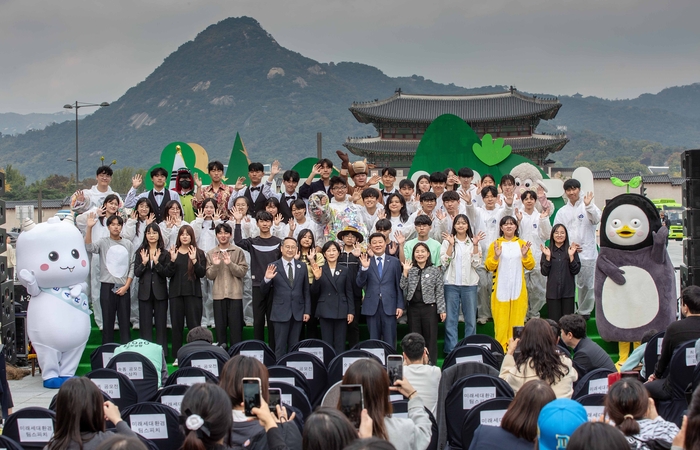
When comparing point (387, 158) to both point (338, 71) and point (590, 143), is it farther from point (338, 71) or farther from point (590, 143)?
point (338, 71)

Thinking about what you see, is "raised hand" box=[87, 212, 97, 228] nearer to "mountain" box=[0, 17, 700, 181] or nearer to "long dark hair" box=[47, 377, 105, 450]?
"long dark hair" box=[47, 377, 105, 450]

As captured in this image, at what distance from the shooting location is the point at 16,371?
773 cm

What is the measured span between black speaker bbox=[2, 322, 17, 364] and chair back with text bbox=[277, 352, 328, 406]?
3801 mm

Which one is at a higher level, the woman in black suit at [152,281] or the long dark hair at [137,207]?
the long dark hair at [137,207]

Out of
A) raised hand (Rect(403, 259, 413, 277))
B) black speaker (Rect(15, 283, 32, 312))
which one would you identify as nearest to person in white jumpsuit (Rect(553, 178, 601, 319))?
raised hand (Rect(403, 259, 413, 277))

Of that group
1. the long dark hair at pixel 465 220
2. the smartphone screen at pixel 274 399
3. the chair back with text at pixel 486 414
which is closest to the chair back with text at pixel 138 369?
the smartphone screen at pixel 274 399

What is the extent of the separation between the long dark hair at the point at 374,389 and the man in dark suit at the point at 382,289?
12.3ft

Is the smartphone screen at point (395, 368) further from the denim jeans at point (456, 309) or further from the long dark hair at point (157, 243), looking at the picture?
the long dark hair at point (157, 243)

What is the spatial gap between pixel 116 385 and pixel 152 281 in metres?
2.96

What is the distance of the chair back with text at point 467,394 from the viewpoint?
4227 millimetres

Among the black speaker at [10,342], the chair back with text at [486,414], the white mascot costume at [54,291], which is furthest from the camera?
the black speaker at [10,342]

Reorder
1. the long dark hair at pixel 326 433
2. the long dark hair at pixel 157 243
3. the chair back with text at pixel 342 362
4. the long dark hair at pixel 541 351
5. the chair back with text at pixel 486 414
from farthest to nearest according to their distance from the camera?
1. the long dark hair at pixel 157 243
2. the chair back with text at pixel 342 362
3. the long dark hair at pixel 541 351
4. the chair back with text at pixel 486 414
5. the long dark hair at pixel 326 433

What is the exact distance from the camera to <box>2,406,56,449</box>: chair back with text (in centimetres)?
391

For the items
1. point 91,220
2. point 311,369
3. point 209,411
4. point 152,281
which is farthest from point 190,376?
point 91,220
